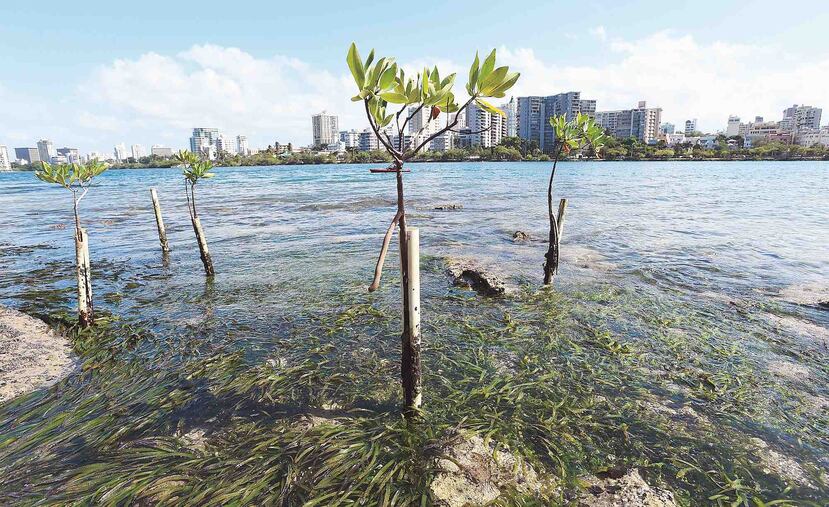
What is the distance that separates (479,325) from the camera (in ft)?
25.8

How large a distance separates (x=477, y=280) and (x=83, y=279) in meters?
8.42

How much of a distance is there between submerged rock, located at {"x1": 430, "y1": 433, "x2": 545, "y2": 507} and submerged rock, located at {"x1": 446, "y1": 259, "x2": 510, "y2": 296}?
5.50 m

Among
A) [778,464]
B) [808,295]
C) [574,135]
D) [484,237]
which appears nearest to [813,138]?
[484,237]

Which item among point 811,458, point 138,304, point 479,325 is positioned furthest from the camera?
point 138,304

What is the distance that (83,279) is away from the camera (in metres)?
7.33

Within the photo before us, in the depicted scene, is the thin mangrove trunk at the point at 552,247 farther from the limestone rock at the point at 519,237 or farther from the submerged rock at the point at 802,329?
the limestone rock at the point at 519,237

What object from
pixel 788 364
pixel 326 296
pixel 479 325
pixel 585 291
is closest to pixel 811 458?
pixel 788 364

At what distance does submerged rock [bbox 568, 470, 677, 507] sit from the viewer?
3680 millimetres

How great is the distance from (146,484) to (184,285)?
7845 millimetres

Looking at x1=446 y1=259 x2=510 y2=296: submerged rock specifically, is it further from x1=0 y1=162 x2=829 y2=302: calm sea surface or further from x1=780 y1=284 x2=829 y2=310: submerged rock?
x1=780 y1=284 x2=829 y2=310: submerged rock

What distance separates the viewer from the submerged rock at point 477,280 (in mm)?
9703

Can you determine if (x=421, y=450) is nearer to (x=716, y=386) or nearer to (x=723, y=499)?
(x=723, y=499)

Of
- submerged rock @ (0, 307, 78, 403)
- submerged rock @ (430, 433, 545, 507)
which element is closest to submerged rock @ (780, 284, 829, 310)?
submerged rock @ (430, 433, 545, 507)

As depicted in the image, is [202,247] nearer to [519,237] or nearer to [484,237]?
[484,237]
